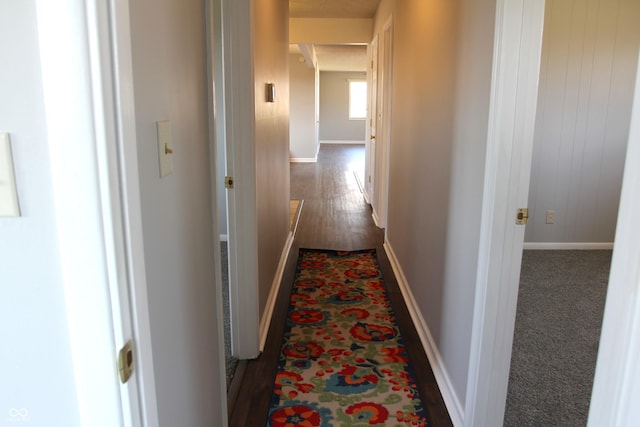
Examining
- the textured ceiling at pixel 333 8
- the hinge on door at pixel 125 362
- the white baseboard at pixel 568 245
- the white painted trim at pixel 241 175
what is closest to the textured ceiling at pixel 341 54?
the textured ceiling at pixel 333 8

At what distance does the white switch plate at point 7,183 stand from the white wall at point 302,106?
10.5 m

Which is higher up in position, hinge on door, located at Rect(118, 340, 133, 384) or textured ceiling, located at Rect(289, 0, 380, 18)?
textured ceiling, located at Rect(289, 0, 380, 18)

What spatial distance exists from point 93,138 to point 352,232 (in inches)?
184

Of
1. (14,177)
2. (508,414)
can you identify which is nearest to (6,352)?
(14,177)

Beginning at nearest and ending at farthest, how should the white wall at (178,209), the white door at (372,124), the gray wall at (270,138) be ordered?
the white wall at (178,209) < the gray wall at (270,138) < the white door at (372,124)

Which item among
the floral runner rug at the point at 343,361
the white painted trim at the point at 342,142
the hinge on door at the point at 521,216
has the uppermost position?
the hinge on door at the point at 521,216

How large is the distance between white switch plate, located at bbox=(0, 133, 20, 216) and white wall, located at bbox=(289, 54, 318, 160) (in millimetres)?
10520

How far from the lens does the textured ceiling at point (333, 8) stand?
5.55 metres

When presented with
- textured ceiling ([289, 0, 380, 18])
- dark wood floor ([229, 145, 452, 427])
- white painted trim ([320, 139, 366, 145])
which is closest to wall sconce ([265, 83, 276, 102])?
dark wood floor ([229, 145, 452, 427])

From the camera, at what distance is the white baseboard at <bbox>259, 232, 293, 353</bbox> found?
2850mm

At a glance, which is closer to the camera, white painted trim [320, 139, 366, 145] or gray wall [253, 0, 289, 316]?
gray wall [253, 0, 289, 316]

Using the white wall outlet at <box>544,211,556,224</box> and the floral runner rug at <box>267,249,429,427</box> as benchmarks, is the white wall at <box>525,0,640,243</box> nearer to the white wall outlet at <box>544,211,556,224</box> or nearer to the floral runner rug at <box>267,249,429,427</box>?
the white wall outlet at <box>544,211,556,224</box>

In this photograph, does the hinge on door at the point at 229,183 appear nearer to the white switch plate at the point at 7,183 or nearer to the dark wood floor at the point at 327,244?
the dark wood floor at the point at 327,244

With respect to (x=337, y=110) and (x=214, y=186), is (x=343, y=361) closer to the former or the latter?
(x=214, y=186)
